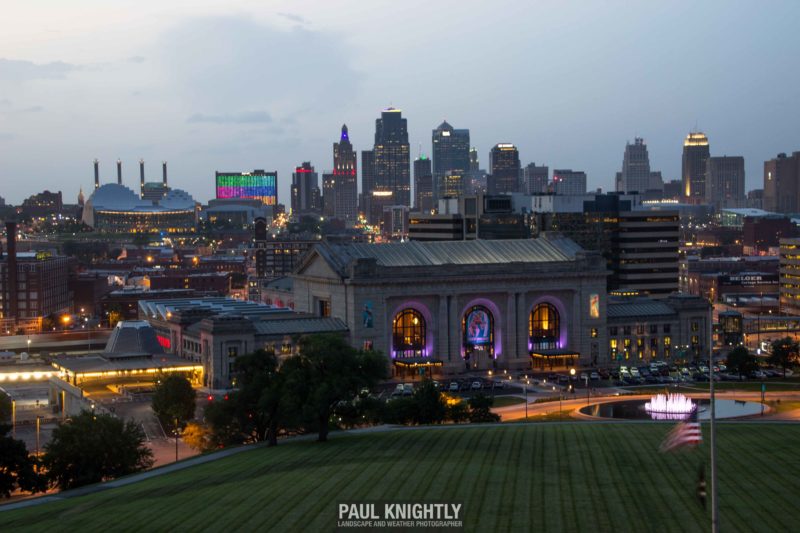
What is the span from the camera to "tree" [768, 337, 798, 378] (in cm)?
11700

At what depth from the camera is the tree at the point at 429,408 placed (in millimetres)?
81875

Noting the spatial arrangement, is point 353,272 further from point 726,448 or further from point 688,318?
point 726,448

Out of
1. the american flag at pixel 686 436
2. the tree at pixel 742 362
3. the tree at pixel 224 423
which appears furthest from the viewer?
the tree at pixel 742 362

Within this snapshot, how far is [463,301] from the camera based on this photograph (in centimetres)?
12512

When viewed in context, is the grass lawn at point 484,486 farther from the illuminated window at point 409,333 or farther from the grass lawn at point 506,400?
the illuminated window at point 409,333

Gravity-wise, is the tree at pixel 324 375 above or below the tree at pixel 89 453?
above

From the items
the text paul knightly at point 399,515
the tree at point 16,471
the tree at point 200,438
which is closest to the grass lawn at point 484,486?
the text paul knightly at point 399,515

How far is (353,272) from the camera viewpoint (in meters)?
120

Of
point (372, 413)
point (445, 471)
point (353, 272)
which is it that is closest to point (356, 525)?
point (445, 471)

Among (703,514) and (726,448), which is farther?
(726,448)

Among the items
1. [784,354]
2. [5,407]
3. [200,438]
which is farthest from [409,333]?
[200,438]

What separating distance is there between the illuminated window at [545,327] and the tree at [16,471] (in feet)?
237

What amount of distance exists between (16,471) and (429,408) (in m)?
28.8

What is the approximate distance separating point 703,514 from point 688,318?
88172 mm
